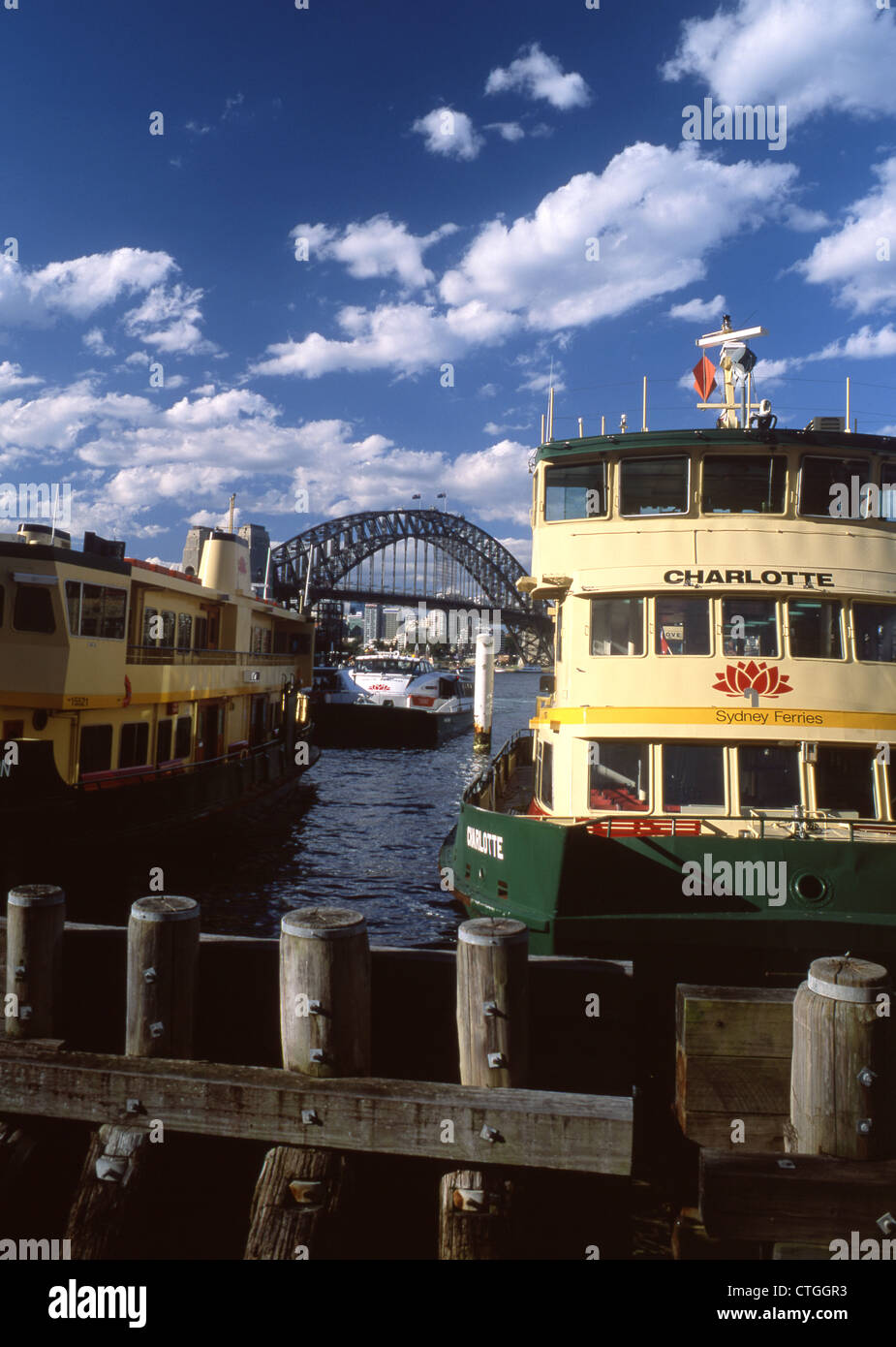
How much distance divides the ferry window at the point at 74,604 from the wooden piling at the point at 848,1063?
1383 cm

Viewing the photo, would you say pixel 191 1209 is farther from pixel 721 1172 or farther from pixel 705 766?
pixel 705 766

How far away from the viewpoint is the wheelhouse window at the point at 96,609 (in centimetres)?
1512

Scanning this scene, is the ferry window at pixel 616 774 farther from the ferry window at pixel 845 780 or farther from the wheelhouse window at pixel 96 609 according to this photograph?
the wheelhouse window at pixel 96 609

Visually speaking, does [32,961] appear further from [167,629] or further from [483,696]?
[483,696]

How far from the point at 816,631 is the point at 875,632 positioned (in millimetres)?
784

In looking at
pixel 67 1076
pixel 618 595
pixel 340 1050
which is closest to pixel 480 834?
pixel 618 595

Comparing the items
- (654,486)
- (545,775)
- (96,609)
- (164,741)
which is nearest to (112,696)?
(96,609)

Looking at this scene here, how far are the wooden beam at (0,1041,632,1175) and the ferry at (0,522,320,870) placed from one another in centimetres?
959

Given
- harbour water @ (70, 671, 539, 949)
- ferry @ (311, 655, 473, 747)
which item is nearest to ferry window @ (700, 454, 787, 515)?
harbour water @ (70, 671, 539, 949)

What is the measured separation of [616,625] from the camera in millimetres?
10922

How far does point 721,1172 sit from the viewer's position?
504 cm

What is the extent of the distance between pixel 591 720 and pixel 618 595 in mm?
1752

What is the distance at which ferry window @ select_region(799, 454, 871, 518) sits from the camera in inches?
430

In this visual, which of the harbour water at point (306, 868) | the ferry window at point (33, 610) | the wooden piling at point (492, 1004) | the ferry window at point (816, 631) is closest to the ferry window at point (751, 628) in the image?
the ferry window at point (816, 631)
